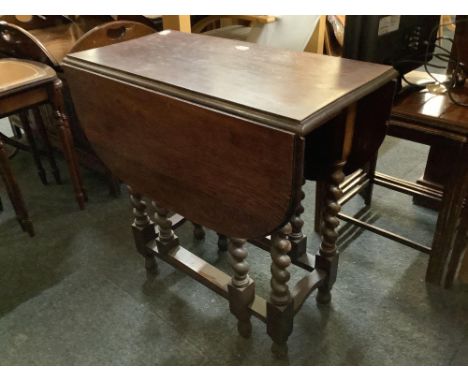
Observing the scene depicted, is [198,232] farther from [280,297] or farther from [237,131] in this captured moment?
[237,131]

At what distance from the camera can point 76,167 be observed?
1883 millimetres

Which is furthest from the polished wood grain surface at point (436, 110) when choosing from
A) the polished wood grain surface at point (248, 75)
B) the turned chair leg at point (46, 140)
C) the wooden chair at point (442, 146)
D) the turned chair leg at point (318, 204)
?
the turned chair leg at point (46, 140)

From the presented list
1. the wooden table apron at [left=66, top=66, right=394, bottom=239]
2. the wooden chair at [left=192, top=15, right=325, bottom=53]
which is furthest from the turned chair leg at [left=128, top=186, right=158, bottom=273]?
the wooden chair at [left=192, top=15, right=325, bottom=53]

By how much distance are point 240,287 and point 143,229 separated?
1.49ft

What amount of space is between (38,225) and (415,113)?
61.3 inches

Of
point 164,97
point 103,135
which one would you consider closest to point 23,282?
point 103,135

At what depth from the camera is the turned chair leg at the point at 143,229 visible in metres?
1.46

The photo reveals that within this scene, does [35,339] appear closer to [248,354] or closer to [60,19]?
[248,354]

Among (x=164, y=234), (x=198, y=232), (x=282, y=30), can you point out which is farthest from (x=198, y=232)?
(x=282, y=30)

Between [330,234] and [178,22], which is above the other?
[178,22]

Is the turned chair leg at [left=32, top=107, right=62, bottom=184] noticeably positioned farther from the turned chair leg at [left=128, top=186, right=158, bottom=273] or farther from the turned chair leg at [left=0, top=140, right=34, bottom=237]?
the turned chair leg at [left=128, top=186, right=158, bottom=273]

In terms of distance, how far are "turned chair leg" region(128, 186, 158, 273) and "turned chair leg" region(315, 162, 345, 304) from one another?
0.58 metres

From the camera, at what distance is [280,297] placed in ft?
3.87

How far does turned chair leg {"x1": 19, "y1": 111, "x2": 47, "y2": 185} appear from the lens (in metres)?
2.06
